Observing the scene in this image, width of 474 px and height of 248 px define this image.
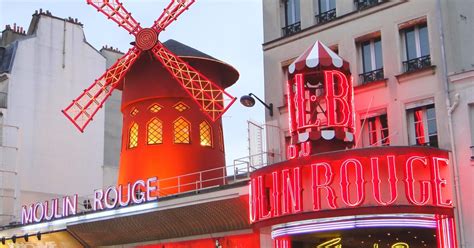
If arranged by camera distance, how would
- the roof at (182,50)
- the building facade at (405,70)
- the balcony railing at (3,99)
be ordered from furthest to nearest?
the balcony railing at (3,99), the roof at (182,50), the building facade at (405,70)

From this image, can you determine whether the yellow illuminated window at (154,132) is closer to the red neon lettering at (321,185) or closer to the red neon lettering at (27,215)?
the red neon lettering at (27,215)

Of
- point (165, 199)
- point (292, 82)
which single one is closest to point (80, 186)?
point (165, 199)

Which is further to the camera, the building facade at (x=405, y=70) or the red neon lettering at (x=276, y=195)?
the red neon lettering at (x=276, y=195)

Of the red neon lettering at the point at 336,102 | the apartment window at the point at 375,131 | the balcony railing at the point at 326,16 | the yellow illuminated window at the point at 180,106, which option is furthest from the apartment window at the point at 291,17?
the yellow illuminated window at the point at 180,106

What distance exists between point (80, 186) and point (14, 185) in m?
2.34

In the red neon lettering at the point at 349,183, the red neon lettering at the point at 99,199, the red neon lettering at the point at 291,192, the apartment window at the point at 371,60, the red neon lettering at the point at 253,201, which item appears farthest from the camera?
the red neon lettering at the point at 99,199

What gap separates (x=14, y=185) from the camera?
65.0ft

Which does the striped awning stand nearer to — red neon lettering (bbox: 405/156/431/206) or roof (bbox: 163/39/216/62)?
red neon lettering (bbox: 405/156/431/206)

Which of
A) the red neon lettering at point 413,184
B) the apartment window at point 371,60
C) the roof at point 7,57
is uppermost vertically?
the roof at point 7,57

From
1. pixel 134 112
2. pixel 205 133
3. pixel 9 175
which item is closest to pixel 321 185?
pixel 205 133

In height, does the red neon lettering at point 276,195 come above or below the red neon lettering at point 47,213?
below

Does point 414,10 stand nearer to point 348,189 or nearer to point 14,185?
point 348,189

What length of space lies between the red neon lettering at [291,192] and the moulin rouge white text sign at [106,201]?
3.78 m

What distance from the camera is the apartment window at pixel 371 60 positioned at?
38.5 ft
